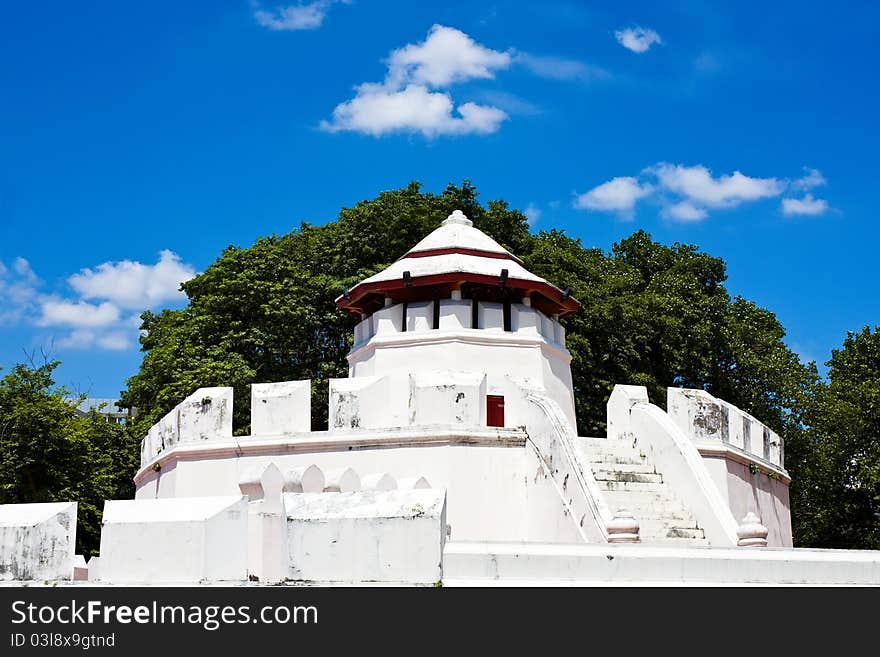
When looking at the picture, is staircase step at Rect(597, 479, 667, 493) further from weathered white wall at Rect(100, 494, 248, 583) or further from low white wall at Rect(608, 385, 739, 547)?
weathered white wall at Rect(100, 494, 248, 583)

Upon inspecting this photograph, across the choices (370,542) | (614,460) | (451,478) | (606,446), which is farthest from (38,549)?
(606,446)

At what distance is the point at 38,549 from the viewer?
27.8ft

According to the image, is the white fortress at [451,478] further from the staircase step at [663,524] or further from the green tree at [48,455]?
the green tree at [48,455]

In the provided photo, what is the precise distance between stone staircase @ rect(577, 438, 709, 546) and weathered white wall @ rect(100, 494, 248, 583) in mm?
7941

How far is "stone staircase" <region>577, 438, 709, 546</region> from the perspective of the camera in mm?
15031

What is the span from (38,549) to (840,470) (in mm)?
23486

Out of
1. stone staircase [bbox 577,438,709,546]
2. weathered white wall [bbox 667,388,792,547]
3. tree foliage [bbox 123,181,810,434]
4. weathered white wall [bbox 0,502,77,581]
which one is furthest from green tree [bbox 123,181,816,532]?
weathered white wall [bbox 0,502,77,581]

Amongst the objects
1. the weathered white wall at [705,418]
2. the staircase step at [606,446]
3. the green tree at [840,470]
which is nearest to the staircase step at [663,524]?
the staircase step at [606,446]

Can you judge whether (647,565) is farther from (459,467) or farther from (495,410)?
(495,410)

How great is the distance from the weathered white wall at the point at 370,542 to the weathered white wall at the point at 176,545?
490 mm

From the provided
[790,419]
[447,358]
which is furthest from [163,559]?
[790,419]

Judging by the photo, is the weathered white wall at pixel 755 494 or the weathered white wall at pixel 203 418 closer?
the weathered white wall at pixel 755 494

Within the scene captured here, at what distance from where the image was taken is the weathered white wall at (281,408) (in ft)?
59.9
